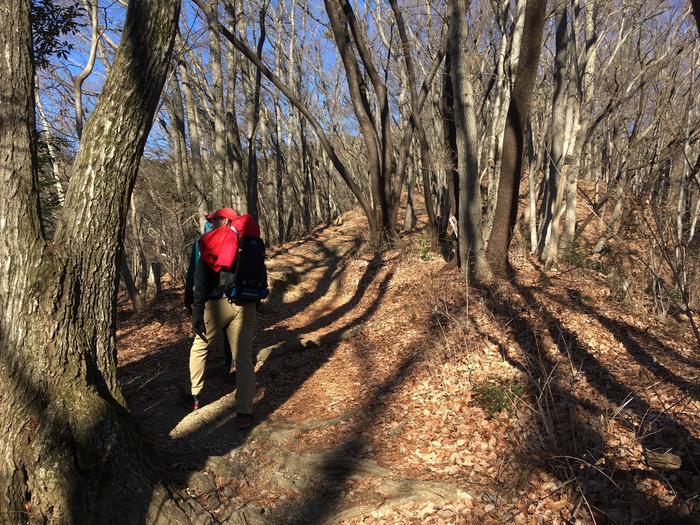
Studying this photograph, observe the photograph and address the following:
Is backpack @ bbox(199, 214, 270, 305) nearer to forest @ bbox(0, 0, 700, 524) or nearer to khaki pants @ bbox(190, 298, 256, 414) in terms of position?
khaki pants @ bbox(190, 298, 256, 414)

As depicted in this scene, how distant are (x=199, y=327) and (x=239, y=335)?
39 centimetres

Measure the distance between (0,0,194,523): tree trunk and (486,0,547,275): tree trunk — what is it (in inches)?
233

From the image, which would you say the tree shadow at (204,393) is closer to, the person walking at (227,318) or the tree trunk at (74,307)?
the person walking at (227,318)

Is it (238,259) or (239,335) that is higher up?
(238,259)

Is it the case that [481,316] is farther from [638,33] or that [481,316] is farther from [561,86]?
[638,33]

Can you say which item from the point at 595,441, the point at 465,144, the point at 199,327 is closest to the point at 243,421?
the point at 199,327

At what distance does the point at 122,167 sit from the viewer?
10.8 ft

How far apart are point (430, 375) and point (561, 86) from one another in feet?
22.7

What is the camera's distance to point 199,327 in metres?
4.58

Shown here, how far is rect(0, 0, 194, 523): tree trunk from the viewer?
283 cm

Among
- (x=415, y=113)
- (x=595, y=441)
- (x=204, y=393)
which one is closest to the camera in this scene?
(x=595, y=441)

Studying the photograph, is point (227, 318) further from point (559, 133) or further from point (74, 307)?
point (559, 133)

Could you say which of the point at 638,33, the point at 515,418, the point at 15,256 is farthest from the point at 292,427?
the point at 638,33

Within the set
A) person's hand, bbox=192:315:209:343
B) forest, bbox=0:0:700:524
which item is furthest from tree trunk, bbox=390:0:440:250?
person's hand, bbox=192:315:209:343
